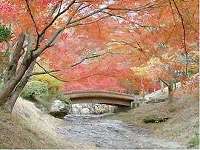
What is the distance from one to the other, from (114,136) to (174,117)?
4637 millimetres

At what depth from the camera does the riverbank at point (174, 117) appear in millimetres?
19344

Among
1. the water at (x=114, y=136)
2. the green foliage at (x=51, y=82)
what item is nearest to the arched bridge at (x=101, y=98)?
the green foliage at (x=51, y=82)

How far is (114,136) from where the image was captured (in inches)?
826

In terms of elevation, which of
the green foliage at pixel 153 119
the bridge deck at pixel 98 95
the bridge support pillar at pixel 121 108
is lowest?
the green foliage at pixel 153 119

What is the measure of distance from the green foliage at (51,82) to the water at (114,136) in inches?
162

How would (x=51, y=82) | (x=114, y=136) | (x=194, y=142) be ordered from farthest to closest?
(x=51, y=82), (x=114, y=136), (x=194, y=142)

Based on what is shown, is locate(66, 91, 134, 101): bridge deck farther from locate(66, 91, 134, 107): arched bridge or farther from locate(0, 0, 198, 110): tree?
locate(0, 0, 198, 110): tree

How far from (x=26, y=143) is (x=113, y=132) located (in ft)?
31.2

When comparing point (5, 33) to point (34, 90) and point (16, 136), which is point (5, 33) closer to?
point (16, 136)

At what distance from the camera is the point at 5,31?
13461mm

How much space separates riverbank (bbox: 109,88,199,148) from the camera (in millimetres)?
19344

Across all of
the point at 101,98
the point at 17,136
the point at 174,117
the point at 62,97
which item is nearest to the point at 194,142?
the point at 17,136

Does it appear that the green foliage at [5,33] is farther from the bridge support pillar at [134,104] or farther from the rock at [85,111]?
the rock at [85,111]

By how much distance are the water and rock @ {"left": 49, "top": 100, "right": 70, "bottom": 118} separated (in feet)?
9.05
